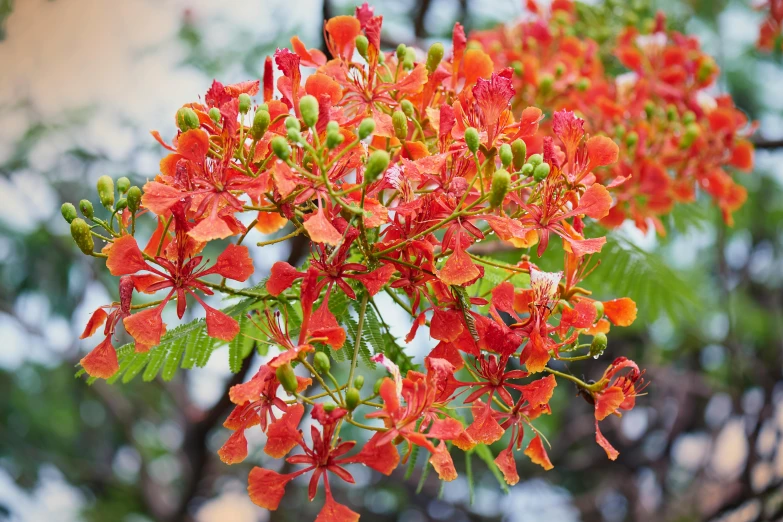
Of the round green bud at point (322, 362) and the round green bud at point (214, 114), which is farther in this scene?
the round green bud at point (214, 114)

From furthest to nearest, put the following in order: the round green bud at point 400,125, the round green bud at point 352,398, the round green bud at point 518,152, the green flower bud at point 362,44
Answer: the green flower bud at point 362,44, the round green bud at point 400,125, the round green bud at point 518,152, the round green bud at point 352,398

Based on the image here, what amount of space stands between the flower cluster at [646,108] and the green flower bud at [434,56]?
113cm

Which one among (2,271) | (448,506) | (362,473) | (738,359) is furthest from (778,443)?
(2,271)

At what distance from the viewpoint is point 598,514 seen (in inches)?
253

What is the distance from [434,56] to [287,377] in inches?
36.0

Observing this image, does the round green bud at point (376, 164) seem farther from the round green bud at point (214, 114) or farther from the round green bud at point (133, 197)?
the round green bud at point (133, 197)

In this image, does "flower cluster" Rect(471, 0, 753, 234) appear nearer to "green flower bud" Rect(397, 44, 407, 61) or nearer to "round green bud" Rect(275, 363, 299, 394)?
"green flower bud" Rect(397, 44, 407, 61)

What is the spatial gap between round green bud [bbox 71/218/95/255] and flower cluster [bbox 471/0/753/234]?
185 cm

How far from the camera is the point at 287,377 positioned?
1344 millimetres

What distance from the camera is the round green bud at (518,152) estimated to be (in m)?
1.54

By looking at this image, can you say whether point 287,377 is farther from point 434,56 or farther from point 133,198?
point 434,56

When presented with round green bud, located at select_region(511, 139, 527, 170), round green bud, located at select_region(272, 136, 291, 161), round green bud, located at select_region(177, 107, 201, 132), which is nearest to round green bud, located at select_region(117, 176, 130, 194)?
round green bud, located at select_region(177, 107, 201, 132)

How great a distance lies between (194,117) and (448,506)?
5.51 metres

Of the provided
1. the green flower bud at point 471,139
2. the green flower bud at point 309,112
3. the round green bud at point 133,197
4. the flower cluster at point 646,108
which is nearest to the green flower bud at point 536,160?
the green flower bud at point 471,139
